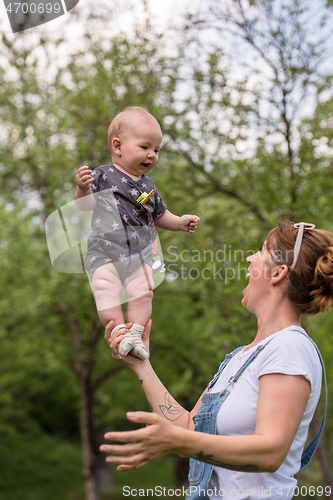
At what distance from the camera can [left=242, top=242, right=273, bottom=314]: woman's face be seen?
203 cm

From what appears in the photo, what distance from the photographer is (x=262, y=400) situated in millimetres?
1601

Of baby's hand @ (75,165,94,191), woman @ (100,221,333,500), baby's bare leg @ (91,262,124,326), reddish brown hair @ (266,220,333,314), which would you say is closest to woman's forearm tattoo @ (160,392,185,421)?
woman @ (100,221,333,500)

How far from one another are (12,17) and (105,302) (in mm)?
5202

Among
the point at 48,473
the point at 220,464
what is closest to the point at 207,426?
the point at 220,464

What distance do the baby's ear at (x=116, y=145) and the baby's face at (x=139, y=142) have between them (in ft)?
0.08

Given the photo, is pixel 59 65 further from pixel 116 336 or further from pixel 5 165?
pixel 116 336

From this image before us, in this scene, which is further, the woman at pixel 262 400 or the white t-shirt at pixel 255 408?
the white t-shirt at pixel 255 408

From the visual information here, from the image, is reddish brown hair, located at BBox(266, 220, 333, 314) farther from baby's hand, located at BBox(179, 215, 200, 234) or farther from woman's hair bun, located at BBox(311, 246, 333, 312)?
baby's hand, located at BBox(179, 215, 200, 234)

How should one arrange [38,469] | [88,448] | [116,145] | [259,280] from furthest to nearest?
1. [38,469]
2. [88,448]
3. [116,145]
4. [259,280]

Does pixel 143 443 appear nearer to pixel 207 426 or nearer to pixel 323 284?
pixel 207 426

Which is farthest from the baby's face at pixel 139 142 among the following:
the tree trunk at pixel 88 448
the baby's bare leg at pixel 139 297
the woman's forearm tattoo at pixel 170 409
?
the tree trunk at pixel 88 448

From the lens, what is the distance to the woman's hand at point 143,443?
1.34 meters

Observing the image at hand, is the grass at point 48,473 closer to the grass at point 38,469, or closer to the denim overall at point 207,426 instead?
the grass at point 38,469

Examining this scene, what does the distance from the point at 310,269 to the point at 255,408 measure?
65cm
